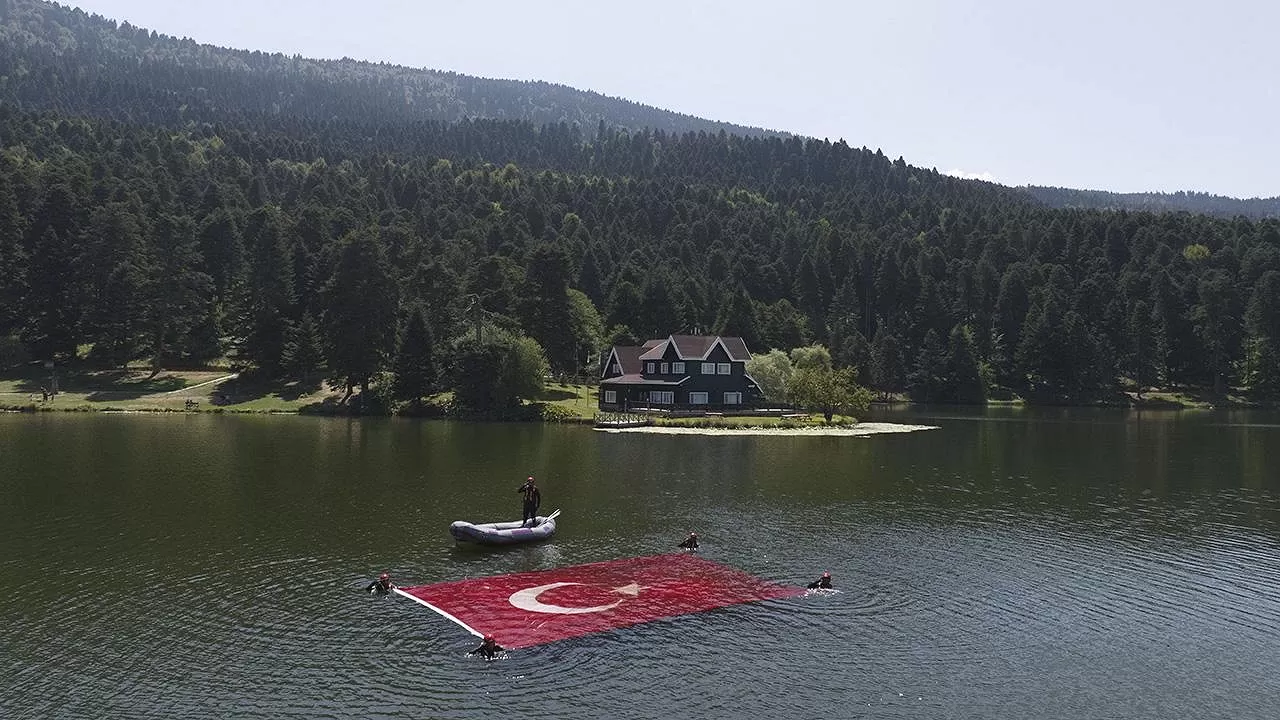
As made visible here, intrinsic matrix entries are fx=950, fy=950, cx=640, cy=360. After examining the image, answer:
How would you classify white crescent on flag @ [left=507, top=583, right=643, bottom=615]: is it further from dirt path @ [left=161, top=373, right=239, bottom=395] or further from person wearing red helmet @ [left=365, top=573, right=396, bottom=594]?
dirt path @ [left=161, top=373, right=239, bottom=395]

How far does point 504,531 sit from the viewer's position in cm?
3941

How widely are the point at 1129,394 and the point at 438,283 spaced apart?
117m

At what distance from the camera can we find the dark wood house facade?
111 meters

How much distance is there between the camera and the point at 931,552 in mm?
39156

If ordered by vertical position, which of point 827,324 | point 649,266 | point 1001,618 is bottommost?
point 1001,618

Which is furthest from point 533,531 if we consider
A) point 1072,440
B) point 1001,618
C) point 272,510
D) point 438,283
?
point 438,283

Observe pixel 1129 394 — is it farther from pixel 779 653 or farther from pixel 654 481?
pixel 779 653

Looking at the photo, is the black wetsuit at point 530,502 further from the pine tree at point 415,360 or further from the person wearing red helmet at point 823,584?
the pine tree at point 415,360

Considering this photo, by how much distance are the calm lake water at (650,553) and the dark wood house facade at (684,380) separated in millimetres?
39238

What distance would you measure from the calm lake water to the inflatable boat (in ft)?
2.31

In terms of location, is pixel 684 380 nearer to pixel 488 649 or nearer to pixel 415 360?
pixel 415 360

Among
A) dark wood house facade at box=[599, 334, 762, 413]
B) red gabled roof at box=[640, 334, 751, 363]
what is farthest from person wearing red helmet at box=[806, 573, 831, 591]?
red gabled roof at box=[640, 334, 751, 363]

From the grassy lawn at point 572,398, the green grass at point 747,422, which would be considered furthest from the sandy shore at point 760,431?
the grassy lawn at point 572,398

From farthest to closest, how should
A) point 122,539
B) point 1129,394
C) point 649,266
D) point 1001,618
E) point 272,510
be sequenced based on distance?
point 649,266, point 1129,394, point 272,510, point 122,539, point 1001,618
